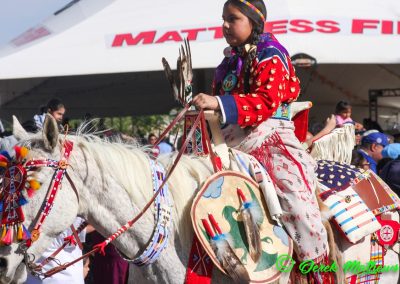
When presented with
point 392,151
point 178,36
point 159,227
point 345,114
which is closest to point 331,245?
point 159,227

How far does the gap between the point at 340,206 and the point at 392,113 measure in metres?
10.7

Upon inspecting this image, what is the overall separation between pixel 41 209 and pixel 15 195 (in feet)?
0.46

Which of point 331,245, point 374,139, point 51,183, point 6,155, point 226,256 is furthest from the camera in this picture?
point 374,139

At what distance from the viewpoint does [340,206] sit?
14.7 ft

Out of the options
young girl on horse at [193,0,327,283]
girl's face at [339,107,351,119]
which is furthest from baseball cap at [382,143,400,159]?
young girl on horse at [193,0,327,283]

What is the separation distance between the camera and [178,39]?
12125 millimetres

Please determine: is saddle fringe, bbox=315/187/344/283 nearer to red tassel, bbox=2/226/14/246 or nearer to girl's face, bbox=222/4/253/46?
girl's face, bbox=222/4/253/46

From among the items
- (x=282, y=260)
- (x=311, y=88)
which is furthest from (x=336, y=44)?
(x=282, y=260)

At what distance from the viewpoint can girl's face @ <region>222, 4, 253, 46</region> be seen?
4.14 meters

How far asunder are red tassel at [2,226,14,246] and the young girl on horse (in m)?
1.17

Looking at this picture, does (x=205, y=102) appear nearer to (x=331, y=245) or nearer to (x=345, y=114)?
(x=331, y=245)

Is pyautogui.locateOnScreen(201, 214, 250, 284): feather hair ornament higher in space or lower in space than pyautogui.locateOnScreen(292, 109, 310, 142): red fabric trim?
lower

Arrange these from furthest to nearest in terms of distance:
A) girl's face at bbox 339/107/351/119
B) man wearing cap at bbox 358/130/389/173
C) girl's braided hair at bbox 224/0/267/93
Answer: girl's face at bbox 339/107/351/119
man wearing cap at bbox 358/130/389/173
girl's braided hair at bbox 224/0/267/93

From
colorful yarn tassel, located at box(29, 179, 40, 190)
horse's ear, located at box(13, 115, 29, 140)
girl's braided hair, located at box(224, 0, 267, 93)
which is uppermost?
girl's braided hair, located at box(224, 0, 267, 93)
